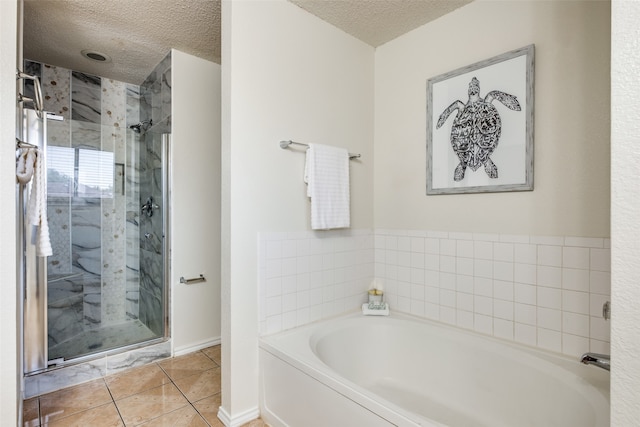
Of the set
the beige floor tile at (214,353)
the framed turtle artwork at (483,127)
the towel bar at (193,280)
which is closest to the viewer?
the framed turtle artwork at (483,127)

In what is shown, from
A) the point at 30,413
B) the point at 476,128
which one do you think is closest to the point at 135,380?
the point at 30,413

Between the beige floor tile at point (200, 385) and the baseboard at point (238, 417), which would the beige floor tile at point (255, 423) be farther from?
the beige floor tile at point (200, 385)

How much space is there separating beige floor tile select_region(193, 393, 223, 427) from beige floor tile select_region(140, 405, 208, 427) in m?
0.03

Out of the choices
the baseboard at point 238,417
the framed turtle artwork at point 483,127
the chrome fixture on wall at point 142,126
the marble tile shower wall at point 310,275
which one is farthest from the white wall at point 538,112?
the chrome fixture on wall at point 142,126

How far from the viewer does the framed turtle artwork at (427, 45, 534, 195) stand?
5.71 ft

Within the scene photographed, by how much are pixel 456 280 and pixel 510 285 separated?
307mm

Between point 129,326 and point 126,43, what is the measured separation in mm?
2298

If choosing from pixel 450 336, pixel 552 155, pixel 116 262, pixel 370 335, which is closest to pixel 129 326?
pixel 116 262

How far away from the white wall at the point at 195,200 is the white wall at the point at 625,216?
104 inches

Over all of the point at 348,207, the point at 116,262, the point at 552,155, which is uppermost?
the point at 552,155

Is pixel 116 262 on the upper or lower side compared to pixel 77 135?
lower

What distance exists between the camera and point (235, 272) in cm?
179

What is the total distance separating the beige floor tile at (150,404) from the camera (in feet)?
5.98
